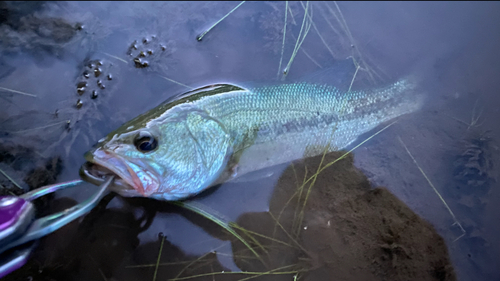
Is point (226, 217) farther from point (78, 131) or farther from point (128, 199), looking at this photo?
point (78, 131)

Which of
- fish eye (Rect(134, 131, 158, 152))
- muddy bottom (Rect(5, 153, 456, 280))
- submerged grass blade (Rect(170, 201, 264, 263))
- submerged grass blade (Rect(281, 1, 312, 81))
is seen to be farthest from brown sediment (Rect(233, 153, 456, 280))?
submerged grass blade (Rect(281, 1, 312, 81))

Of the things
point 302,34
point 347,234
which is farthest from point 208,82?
point 347,234

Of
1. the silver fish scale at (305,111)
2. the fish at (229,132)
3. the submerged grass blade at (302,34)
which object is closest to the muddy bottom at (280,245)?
the fish at (229,132)

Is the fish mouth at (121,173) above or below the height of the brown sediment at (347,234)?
above

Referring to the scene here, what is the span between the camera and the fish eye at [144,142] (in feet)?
6.93

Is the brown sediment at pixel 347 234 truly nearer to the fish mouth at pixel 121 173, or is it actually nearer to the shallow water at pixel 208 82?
the shallow water at pixel 208 82

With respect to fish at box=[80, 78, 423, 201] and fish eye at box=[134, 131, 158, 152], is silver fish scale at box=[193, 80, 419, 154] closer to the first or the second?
fish at box=[80, 78, 423, 201]

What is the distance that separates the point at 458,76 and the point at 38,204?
4.69 m

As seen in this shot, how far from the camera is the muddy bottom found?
233cm

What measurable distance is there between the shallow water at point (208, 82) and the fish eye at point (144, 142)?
66 cm

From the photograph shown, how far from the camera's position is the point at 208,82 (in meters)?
3.08

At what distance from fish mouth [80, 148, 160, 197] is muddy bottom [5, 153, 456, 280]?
0.49 metres

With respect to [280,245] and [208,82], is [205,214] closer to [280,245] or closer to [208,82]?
[280,245]

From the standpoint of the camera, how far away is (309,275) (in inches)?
96.3
